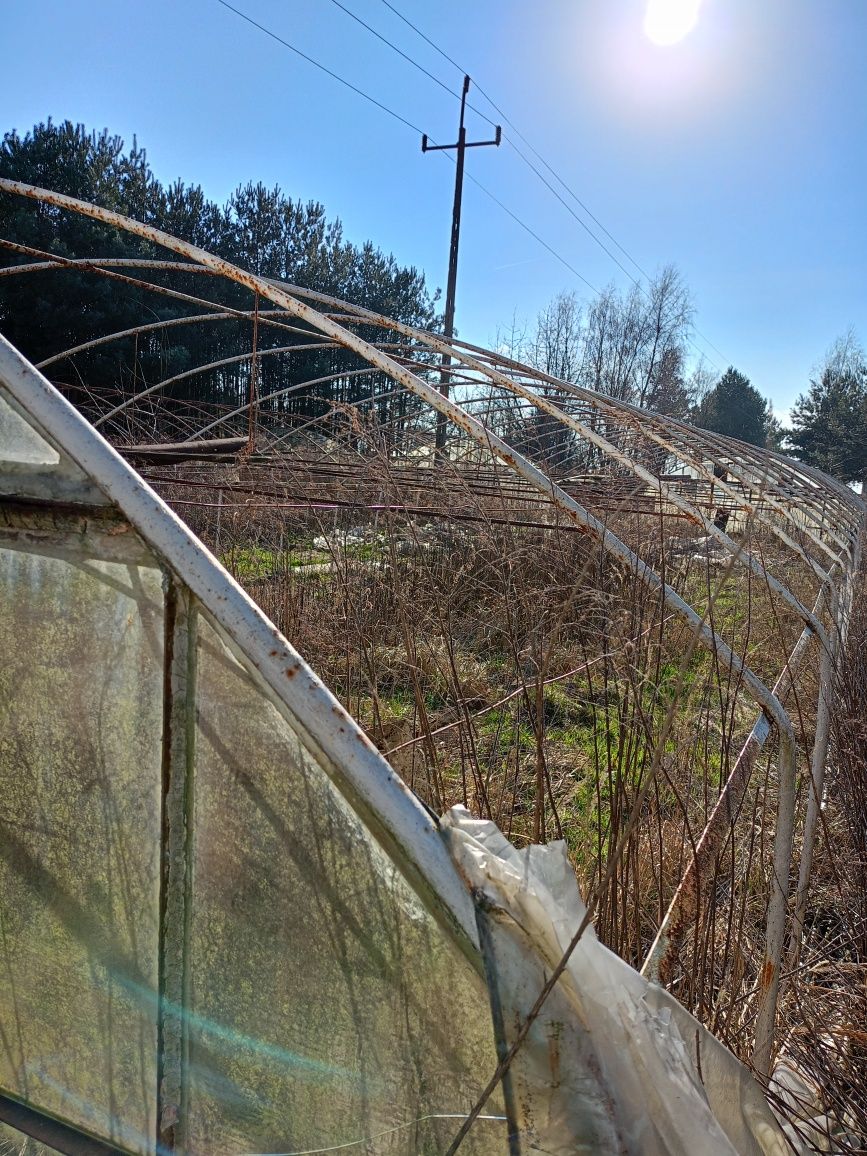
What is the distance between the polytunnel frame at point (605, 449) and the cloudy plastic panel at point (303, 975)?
0.63 metres

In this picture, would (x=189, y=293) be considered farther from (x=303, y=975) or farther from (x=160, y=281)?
(x=303, y=975)

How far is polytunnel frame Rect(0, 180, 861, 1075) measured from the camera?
6.42 ft

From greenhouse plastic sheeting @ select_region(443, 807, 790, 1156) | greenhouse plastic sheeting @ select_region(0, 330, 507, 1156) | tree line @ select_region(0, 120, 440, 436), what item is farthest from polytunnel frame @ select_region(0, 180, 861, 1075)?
tree line @ select_region(0, 120, 440, 436)

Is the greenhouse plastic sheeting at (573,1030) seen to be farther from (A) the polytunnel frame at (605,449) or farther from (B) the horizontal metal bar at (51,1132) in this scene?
(B) the horizontal metal bar at (51,1132)

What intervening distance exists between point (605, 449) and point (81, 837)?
3460mm

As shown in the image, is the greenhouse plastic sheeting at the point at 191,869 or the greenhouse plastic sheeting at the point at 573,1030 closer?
the greenhouse plastic sheeting at the point at 573,1030

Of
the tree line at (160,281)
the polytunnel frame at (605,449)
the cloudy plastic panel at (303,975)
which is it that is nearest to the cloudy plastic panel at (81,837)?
the cloudy plastic panel at (303,975)

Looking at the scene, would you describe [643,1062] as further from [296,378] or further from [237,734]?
[296,378]

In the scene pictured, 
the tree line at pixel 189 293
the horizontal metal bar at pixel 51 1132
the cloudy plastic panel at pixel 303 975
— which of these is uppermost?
the tree line at pixel 189 293

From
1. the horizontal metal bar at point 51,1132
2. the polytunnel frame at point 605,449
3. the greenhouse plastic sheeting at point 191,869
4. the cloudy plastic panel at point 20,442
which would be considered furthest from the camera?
the polytunnel frame at point 605,449

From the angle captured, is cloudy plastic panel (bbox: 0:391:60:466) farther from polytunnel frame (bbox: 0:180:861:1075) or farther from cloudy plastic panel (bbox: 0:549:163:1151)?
polytunnel frame (bbox: 0:180:861:1075)

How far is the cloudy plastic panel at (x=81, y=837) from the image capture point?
1.29 meters

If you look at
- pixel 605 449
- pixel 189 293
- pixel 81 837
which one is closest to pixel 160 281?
pixel 189 293

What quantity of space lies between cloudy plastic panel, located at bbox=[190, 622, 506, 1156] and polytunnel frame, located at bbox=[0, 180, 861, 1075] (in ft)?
2.06
